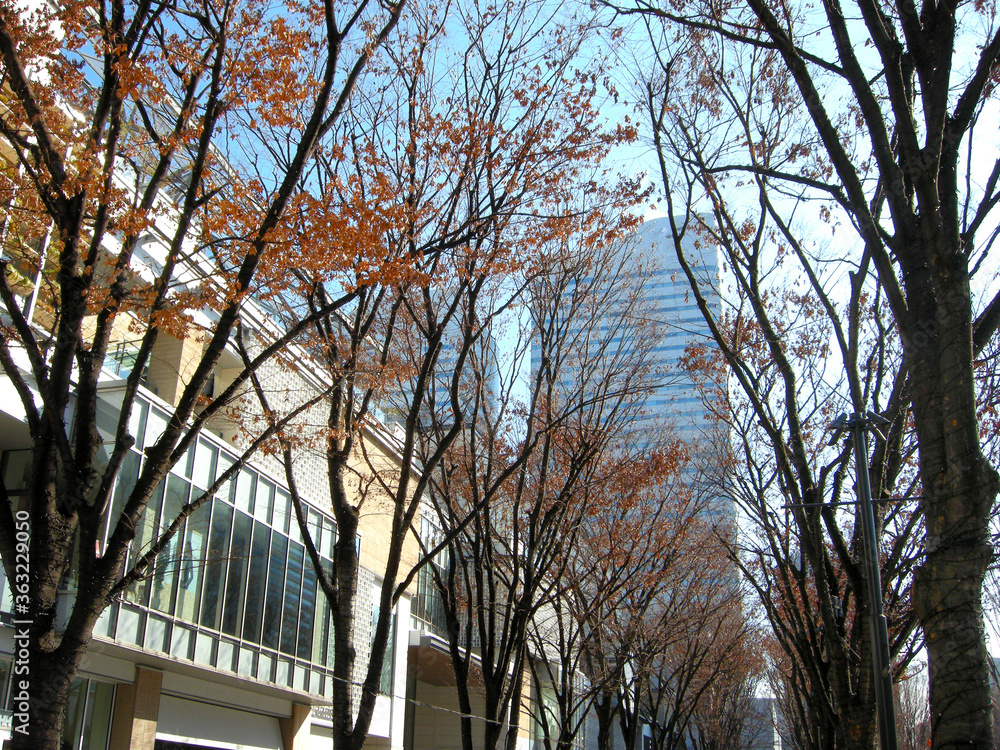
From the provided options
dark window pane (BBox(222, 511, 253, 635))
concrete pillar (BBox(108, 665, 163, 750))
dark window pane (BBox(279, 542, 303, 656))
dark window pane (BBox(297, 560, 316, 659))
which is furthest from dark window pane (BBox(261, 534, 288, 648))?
concrete pillar (BBox(108, 665, 163, 750))

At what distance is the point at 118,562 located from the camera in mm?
5648

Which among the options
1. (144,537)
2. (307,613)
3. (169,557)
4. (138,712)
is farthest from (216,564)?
(307,613)

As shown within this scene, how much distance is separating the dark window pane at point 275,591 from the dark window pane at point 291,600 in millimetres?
218

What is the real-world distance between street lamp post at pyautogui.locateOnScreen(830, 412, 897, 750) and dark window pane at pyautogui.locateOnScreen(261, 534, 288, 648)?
11705mm

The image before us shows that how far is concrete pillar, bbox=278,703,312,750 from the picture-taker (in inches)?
689

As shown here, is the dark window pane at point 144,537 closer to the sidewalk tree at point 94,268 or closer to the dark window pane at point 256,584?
the dark window pane at point 256,584

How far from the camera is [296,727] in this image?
58.0 ft

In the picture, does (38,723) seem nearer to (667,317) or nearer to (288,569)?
(288,569)

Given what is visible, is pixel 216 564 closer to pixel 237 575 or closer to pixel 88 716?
pixel 237 575

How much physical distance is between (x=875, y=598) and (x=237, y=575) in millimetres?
11374

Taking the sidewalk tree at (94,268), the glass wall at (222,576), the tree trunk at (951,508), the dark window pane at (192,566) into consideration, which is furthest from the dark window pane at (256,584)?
the tree trunk at (951,508)

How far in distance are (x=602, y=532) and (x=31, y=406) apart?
14.2 metres

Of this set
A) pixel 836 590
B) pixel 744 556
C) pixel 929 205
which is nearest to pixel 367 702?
pixel 836 590

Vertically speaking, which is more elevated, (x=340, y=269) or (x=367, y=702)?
(x=340, y=269)
